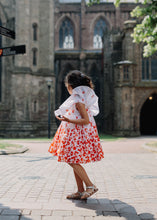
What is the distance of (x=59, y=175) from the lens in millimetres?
5957

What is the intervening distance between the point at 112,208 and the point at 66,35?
37.1m

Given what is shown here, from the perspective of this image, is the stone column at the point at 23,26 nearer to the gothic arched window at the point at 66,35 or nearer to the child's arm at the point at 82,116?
the gothic arched window at the point at 66,35

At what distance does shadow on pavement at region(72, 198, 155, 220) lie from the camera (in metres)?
3.21

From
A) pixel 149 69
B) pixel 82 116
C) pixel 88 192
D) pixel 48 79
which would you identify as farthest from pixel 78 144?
pixel 149 69

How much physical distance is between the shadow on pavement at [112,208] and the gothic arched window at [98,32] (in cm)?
3595

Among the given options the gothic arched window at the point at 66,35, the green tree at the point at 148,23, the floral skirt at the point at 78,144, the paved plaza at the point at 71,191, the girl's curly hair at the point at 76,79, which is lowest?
the paved plaza at the point at 71,191

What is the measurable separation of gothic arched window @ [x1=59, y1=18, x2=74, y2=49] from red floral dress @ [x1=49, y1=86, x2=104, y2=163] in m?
35.5

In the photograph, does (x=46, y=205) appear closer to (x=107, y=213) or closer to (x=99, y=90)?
(x=107, y=213)

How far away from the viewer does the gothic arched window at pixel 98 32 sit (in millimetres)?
38500

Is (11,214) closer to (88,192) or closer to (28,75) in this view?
(88,192)

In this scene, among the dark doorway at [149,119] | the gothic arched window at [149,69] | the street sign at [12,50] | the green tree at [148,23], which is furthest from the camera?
the dark doorway at [149,119]

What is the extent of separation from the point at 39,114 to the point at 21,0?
9.29 metres

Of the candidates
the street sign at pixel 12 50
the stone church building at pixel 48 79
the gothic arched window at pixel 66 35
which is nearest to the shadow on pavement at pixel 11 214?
the street sign at pixel 12 50

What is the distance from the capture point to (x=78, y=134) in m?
3.80
